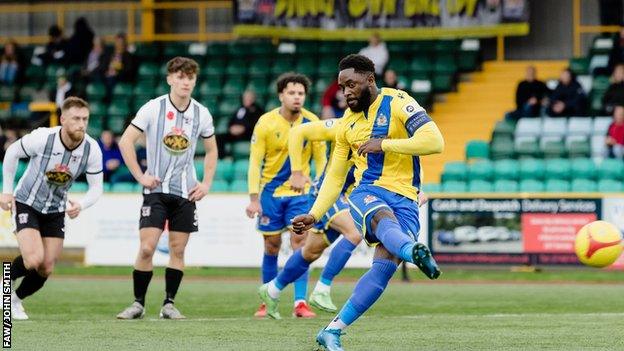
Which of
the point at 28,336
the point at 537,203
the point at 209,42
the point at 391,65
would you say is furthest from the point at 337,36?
the point at 28,336

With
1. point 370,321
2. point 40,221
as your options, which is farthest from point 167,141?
point 370,321

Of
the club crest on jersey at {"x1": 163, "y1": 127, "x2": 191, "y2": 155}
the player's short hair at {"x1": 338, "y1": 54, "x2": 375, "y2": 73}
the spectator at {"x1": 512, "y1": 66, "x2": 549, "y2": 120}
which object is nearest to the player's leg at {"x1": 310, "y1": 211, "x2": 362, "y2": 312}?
the club crest on jersey at {"x1": 163, "y1": 127, "x2": 191, "y2": 155}

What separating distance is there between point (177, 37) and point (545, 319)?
20.1 m

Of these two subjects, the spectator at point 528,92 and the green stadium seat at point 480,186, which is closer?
the green stadium seat at point 480,186

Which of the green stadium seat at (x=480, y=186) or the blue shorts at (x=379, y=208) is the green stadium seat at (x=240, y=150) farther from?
the blue shorts at (x=379, y=208)

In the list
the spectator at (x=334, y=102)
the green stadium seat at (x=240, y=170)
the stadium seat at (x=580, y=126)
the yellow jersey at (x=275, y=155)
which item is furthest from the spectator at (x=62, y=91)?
the yellow jersey at (x=275, y=155)

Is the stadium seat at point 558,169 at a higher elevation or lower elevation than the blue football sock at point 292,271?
higher

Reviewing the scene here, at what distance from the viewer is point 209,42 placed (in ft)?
102

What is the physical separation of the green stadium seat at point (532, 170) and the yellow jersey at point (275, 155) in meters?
8.85

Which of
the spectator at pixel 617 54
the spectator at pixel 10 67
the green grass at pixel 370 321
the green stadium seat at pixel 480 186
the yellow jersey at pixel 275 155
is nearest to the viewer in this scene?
the green grass at pixel 370 321

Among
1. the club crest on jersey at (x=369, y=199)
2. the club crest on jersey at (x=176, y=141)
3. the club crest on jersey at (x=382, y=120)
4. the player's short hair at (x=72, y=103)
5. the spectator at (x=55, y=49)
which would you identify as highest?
the spectator at (x=55, y=49)

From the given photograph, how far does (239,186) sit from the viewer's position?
22.8 m

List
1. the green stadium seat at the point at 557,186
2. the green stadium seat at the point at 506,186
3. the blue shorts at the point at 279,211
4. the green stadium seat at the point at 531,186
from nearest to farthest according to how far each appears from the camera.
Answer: the blue shorts at the point at 279,211 → the green stadium seat at the point at 557,186 → the green stadium seat at the point at 531,186 → the green stadium seat at the point at 506,186

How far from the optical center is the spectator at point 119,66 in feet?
93.0
